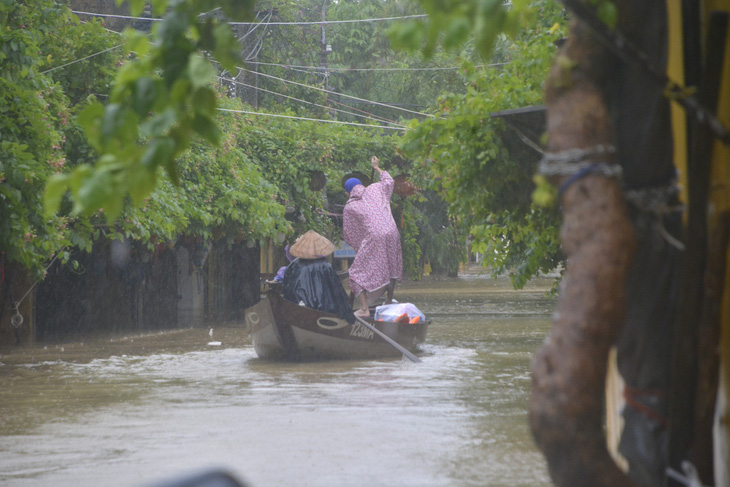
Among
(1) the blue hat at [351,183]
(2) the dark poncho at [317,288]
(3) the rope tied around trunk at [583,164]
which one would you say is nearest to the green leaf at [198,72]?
(3) the rope tied around trunk at [583,164]

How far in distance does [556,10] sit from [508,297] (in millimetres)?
19989

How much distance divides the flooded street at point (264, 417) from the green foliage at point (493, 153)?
1815mm

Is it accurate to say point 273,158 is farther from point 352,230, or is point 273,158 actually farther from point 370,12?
point 370,12

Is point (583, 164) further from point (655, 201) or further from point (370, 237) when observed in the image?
point (370, 237)

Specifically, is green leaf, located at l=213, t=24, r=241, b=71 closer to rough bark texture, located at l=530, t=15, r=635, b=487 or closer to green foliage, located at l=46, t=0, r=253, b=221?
green foliage, located at l=46, t=0, r=253, b=221

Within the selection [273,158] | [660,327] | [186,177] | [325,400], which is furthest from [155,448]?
[273,158]

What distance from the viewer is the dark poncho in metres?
15.3

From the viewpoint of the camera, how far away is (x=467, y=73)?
10.5 meters

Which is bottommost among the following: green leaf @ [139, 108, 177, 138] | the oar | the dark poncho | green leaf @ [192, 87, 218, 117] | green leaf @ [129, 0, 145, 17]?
the oar

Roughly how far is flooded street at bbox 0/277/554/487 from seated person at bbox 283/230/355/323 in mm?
870

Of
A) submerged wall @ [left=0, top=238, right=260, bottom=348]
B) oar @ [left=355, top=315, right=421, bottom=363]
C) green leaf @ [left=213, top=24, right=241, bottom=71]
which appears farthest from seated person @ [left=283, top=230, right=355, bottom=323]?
green leaf @ [left=213, top=24, right=241, bottom=71]

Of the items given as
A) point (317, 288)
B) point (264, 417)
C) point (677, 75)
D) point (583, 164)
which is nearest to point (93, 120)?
point (583, 164)

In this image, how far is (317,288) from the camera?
15312 mm

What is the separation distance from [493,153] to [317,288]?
6.25 meters
